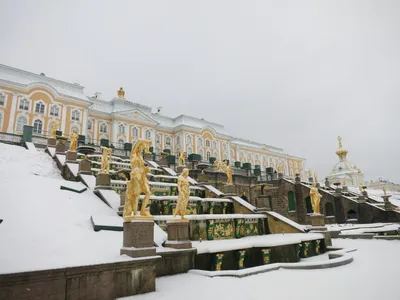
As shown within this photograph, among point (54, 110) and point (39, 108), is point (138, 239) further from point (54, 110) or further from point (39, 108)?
point (54, 110)

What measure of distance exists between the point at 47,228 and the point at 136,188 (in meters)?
2.37

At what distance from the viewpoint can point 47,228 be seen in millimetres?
6465

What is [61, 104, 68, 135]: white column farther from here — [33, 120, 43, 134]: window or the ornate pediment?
the ornate pediment

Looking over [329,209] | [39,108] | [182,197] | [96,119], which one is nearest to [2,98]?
[39,108]

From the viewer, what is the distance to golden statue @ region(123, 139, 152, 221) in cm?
637

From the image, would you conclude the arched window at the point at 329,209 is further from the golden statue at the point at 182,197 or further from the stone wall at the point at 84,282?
the stone wall at the point at 84,282

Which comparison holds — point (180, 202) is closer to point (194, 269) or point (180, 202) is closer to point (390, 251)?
point (194, 269)

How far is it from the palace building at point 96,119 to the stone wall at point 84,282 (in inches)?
1447

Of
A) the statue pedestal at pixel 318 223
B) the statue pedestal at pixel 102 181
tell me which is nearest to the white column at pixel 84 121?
the statue pedestal at pixel 102 181

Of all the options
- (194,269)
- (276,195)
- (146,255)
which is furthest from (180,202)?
(276,195)

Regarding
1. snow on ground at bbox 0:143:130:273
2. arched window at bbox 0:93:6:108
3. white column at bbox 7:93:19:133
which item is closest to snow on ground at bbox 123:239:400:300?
snow on ground at bbox 0:143:130:273

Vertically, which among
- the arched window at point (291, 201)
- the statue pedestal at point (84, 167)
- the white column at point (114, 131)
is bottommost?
the arched window at point (291, 201)

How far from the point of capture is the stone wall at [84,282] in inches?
161

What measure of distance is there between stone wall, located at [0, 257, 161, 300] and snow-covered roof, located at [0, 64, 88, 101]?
39.4 m
